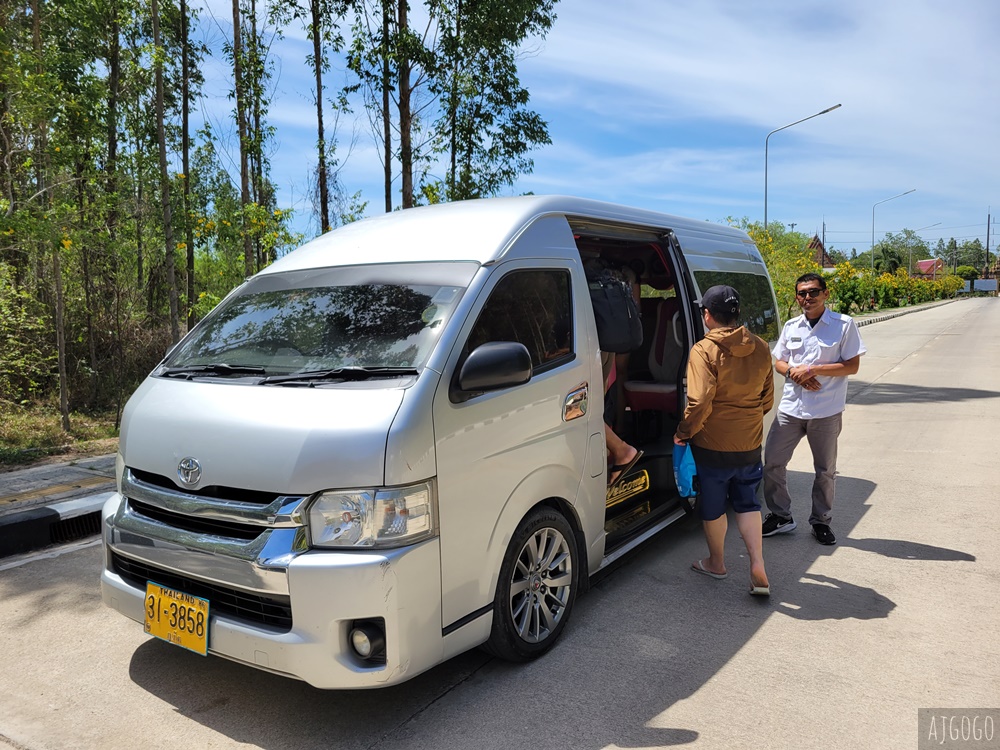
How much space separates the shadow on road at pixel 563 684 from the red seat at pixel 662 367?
1.51 metres

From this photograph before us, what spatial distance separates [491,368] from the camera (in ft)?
10.0

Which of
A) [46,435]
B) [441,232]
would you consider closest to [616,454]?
[441,232]

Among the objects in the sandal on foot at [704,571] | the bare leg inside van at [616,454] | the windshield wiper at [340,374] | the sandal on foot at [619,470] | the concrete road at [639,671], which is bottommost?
the concrete road at [639,671]

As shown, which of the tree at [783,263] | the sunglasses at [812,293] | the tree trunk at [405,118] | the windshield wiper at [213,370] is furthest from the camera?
the tree at [783,263]

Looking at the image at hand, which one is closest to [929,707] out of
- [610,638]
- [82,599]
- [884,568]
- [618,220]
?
[610,638]

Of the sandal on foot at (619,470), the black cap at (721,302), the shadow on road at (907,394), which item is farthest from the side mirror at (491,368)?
the shadow on road at (907,394)

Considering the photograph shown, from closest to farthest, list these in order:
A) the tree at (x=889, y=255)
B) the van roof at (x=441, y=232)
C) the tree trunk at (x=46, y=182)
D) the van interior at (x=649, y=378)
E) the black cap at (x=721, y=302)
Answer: the van roof at (x=441, y=232), the black cap at (x=721, y=302), the van interior at (x=649, y=378), the tree trunk at (x=46, y=182), the tree at (x=889, y=255)

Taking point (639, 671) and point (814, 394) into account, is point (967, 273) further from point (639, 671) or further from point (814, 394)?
point (639, 671)

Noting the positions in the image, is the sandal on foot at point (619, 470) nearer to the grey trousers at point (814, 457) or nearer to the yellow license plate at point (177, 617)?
the grey trousers at point (814, 457)

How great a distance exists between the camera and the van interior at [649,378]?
4.89 meters

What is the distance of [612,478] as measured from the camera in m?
4.59

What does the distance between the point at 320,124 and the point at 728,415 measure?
1105 centimetres

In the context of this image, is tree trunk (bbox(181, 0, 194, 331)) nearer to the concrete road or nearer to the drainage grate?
the drainage grate

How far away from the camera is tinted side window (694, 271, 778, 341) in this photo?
5.62m
